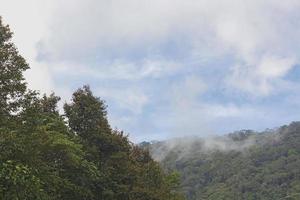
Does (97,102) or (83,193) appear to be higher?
(97,102)

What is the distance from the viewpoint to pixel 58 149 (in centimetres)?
3281

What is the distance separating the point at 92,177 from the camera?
119 feet

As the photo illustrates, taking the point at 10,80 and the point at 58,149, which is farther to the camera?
the point at 58,149

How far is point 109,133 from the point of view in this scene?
39.8 m

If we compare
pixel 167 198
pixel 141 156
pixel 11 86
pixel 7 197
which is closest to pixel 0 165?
pixel 7 197

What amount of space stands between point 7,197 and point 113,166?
18413mm

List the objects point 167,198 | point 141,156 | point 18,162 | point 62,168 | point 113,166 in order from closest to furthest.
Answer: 1. point 18,162
2. point 62,168
3. point 113,166
4. point 167,198
5. point 141,156

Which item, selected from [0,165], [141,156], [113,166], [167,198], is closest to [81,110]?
[113,166]

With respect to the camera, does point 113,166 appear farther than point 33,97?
Yes

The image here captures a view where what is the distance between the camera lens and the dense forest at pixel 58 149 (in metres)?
22.3

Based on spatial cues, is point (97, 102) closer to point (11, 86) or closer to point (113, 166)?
point (113, 166)

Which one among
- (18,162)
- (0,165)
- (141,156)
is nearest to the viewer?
(0,165)

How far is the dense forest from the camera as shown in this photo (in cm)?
2231

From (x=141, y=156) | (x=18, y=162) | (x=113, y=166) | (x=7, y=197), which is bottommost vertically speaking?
(x=7, y=197)
